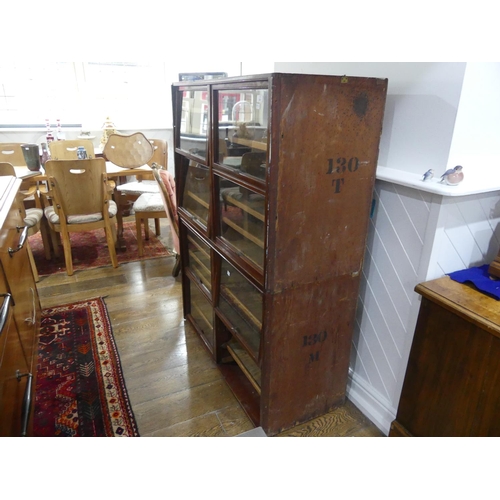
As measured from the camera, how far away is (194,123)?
5.97 feet

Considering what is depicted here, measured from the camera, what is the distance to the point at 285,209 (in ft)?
3.94

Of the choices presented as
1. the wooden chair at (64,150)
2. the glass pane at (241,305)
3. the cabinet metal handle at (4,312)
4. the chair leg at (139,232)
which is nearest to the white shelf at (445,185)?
the glass pane at (241,305)

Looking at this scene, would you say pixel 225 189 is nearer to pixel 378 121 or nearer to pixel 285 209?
pixel 285 209

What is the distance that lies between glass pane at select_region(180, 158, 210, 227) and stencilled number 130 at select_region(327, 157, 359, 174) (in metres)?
0.73

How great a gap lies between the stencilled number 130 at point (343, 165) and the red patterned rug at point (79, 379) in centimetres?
130

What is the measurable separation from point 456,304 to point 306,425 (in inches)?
32.7

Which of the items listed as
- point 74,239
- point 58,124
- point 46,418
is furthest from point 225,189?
point 58,124

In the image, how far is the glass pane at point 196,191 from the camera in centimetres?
185

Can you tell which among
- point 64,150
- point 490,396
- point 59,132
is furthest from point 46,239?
point 490,396

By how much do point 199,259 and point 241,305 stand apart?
51 cm

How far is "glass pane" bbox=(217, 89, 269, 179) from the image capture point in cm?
128

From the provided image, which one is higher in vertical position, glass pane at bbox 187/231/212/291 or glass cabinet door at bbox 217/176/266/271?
glass cabinet door at bbox 217/176/266/271

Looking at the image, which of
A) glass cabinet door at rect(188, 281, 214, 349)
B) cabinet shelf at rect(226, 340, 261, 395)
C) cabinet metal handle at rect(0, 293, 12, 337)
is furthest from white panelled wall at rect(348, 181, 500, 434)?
cabinet metal handle at rect(0, 293, 12, 337)

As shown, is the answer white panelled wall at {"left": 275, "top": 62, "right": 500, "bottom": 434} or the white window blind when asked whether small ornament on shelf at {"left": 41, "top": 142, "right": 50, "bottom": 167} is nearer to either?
the white window blind
